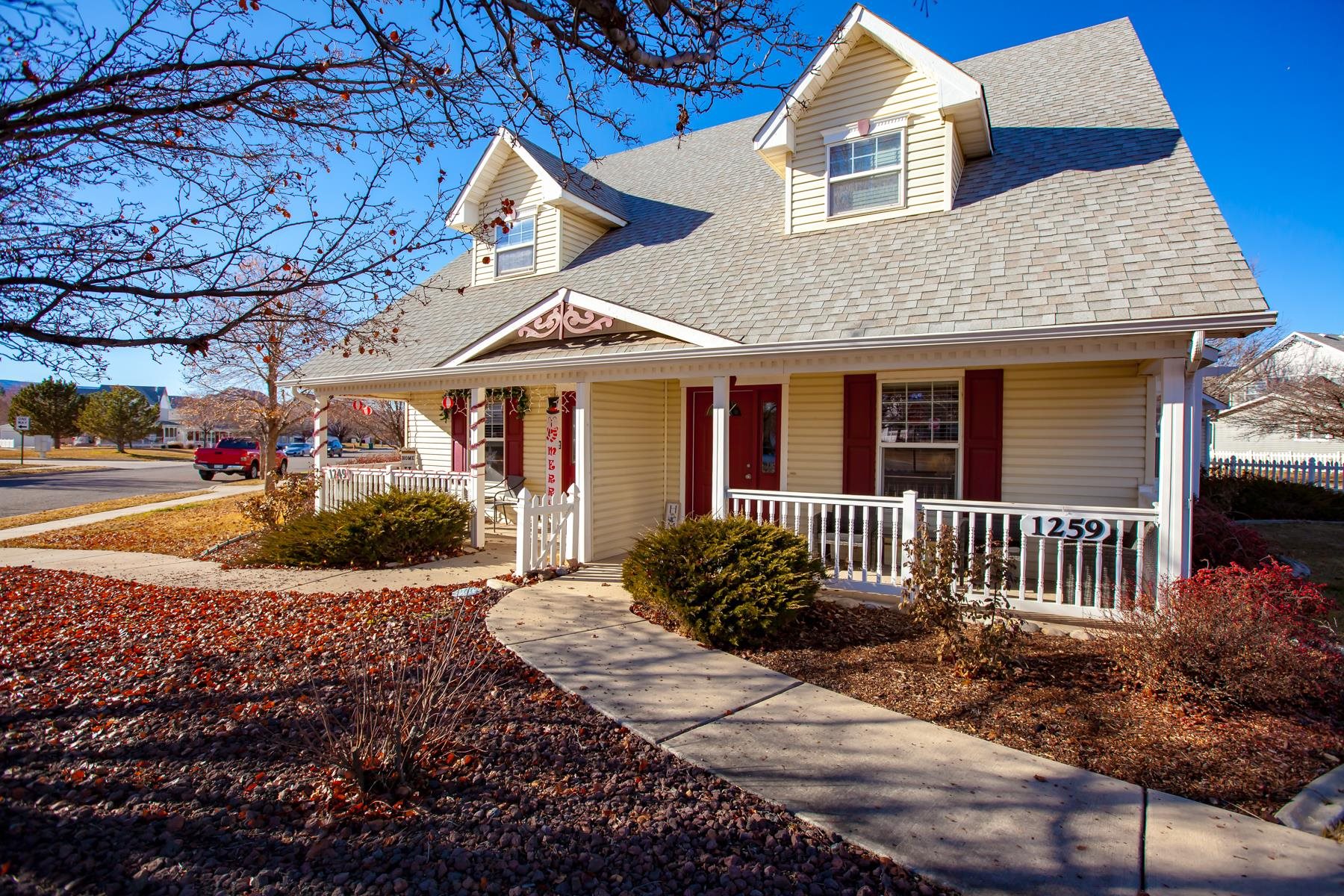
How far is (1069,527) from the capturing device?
20.1 feet

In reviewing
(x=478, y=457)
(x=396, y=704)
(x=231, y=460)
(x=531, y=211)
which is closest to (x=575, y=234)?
(x=531, y=211)

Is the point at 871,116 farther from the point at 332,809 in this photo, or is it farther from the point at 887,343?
the point at 332,809

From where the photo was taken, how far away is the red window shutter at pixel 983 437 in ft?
26.1

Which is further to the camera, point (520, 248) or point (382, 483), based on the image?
point (520, 248)

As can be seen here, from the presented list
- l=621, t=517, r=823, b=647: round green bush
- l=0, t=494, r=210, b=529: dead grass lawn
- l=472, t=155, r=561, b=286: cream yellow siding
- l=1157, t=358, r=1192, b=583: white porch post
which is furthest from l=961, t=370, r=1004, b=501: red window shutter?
l=0, t=494, r=210, b=529: dead grass lawn

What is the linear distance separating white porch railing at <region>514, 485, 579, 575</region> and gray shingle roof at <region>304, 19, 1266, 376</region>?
274 cm

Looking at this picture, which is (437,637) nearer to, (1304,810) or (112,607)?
(112,607)

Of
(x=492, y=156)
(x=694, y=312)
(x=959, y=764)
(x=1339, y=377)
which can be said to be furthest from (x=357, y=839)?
(x=1339, y=377)

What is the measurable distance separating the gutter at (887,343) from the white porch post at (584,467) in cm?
43

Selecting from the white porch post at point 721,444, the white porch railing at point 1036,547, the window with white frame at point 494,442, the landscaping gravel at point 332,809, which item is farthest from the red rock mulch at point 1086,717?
the window with white frame at point 494,442

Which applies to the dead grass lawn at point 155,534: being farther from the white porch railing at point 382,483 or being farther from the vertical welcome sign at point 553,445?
the vertical welcome sign at point 553,445

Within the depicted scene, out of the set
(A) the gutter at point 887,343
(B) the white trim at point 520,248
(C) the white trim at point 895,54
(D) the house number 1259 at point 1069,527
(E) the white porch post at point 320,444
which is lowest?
(D) the house number 1259 at point 1069,527

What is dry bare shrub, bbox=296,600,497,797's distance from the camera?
3.23 metres

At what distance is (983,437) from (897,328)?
2330 mm
